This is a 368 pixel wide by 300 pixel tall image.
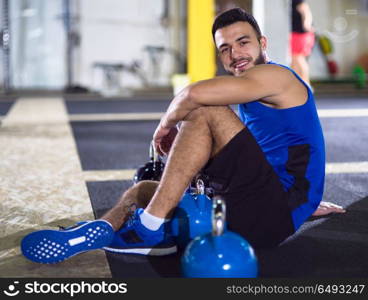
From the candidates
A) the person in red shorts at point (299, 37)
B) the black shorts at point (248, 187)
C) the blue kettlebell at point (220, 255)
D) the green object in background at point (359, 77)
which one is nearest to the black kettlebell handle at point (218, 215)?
the blue kettlebell at point (220, 255)

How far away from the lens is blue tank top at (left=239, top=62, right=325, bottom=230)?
2666 mm

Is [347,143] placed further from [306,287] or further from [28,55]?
[28,55]

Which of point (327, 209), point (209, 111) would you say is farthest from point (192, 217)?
point (327, 209)

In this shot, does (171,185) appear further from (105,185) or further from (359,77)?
(359,77)

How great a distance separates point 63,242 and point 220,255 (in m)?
0.80

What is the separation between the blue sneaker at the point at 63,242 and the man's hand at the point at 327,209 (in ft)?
4.26

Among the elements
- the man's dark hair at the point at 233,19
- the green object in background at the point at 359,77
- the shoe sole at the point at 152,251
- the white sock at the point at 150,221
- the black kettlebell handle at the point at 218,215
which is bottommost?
the green object in background at the point at 359,77

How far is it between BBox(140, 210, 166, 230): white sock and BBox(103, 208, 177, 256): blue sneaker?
2cm

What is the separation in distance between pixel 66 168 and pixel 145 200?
2.11 meters

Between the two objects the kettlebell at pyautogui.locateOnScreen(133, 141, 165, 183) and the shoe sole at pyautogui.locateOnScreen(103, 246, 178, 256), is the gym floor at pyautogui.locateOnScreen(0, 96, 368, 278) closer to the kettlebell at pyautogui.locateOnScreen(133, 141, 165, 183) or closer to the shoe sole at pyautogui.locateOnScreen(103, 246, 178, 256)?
the shoe sole at pyautogui.locateOnScreen(103, 246, 178, 256)

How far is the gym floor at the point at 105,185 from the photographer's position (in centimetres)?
269

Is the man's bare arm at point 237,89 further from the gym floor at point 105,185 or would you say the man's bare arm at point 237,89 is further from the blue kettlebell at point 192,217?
the gym floor at point 105,185

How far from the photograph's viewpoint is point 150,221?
104 inches

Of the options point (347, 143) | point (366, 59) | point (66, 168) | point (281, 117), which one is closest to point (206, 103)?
point (281, 117)
